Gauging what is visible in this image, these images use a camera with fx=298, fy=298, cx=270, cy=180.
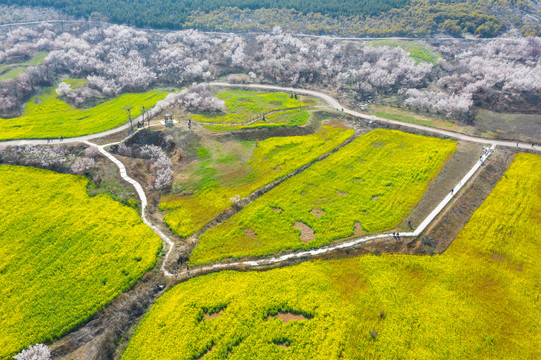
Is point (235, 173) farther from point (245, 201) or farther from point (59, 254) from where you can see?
point (59, 254)

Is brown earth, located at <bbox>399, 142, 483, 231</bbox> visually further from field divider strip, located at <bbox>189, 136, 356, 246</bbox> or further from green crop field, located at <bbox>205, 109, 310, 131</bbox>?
green crop field, located at <bbox>205, 109, 310, 131</bbox>

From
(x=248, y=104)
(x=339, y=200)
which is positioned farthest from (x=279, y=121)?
(x=339, y=200)

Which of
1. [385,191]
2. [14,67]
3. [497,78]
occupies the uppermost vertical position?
[497,78]

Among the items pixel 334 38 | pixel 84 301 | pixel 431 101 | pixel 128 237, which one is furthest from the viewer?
pixel 334 38

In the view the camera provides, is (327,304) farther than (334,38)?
No

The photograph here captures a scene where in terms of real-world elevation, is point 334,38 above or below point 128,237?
above

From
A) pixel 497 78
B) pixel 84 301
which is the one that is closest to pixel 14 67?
pixel 84 301

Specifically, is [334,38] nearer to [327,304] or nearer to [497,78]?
[497,78]
